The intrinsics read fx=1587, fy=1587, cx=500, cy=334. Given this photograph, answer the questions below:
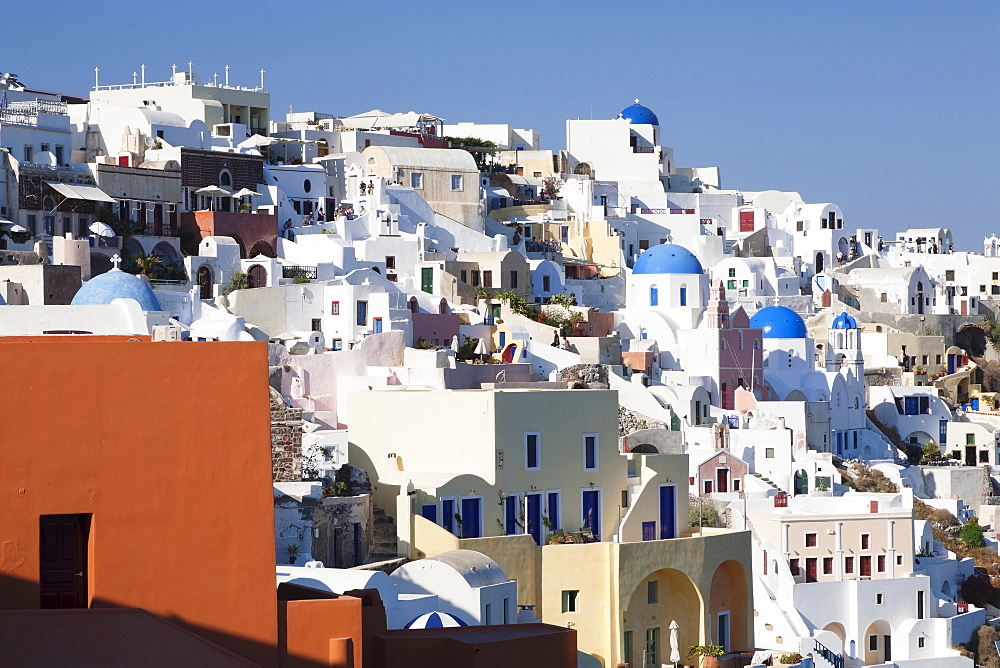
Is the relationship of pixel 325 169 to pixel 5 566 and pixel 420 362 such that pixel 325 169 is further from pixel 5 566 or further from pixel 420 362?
pixel 5 566

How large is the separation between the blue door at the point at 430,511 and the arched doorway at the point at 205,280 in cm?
1949

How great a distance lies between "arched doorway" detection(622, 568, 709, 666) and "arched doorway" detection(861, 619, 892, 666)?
10.8 m

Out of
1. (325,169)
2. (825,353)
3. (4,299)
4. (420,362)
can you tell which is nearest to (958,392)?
(825,353)

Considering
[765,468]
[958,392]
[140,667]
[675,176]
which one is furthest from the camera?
[675,176]

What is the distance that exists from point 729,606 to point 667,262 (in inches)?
989

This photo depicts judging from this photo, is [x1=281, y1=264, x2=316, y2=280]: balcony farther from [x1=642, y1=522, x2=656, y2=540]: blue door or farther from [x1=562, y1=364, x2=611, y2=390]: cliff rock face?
[x1=642, y1=522, x2=656, y2=540]: blue door

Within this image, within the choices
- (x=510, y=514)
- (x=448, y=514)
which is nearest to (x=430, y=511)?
(x=448, y=514)

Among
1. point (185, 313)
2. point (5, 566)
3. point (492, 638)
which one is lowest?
point (492, 638)

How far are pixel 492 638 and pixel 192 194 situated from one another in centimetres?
3752

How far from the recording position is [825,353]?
55438mm

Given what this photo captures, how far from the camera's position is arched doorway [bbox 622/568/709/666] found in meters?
28.2

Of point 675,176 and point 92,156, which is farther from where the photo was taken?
point 675,176

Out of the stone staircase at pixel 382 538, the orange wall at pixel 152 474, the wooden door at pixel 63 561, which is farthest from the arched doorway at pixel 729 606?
the wooden door at pixel 63 561

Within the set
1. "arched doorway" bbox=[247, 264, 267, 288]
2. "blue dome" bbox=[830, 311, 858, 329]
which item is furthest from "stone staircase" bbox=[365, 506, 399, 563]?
"blue dome" bbox=[830, 311, 858, 329]
